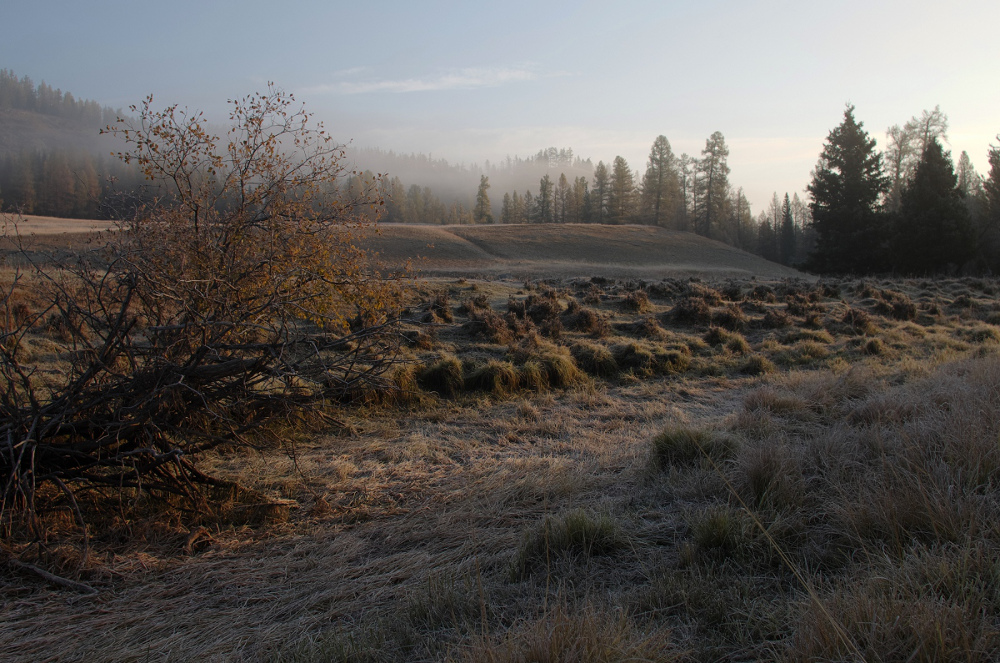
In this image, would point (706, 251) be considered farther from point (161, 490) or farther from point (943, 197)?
point (161, 490)

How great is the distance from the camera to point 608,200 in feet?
278

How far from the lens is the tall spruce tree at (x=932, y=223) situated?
38656 mm

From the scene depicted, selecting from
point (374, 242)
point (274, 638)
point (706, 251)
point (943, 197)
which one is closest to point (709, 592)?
point (274, 638)

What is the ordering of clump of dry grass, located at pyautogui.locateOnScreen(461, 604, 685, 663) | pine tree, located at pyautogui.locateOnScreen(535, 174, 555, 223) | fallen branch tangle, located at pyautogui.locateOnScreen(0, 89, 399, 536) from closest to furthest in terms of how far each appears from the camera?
clump of dry grass, located at pyautogui.locateOnScreen(461, 604, 685, 663) → fallen branch tangle, located at pyautogui.locateOnScreen(0, 89, 399, 536) → pine tree, located at pyautogui.locateOnScreen(535, 174, 555, 223)

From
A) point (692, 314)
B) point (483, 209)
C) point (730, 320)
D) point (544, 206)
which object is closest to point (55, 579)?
point (692, 314)

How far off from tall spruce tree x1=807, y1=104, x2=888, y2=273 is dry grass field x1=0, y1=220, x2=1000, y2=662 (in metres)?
41.5

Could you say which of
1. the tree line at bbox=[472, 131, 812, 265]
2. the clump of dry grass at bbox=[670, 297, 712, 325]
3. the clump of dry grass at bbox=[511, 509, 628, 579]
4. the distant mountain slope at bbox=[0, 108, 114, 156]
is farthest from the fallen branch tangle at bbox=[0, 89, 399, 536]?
the distant mountain slope at bbox=[0, 108, 114, 156]

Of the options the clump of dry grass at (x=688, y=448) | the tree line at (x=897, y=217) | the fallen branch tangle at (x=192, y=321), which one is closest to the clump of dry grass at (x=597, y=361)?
the fallen branch tangle at (x=192, y=321)

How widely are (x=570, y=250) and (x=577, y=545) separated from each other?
5092cm

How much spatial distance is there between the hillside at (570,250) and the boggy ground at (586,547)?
3083 centimetres

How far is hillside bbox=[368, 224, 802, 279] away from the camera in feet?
138

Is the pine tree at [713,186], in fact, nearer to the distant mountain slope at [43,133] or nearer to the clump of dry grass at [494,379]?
the clump of dry grass at [494,379]

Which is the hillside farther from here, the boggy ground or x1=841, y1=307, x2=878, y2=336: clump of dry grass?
the boggy ground

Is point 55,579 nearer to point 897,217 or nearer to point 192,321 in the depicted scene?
point 192,321
